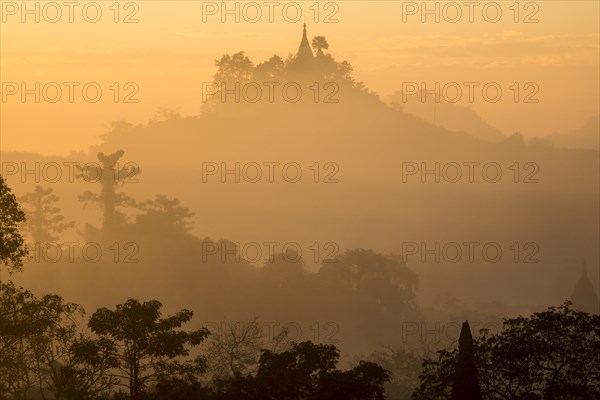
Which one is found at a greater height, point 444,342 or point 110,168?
point 110,168

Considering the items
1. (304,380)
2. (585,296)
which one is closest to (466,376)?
(304,380)

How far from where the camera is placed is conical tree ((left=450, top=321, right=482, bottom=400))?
99.6 feet

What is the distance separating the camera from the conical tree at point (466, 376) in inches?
1195

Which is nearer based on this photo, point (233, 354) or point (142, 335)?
point (142, 335)

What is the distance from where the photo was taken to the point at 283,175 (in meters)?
196

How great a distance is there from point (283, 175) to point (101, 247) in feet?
312

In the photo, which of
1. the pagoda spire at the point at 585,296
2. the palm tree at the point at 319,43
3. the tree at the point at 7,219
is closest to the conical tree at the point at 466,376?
the tree at the point at 7,219

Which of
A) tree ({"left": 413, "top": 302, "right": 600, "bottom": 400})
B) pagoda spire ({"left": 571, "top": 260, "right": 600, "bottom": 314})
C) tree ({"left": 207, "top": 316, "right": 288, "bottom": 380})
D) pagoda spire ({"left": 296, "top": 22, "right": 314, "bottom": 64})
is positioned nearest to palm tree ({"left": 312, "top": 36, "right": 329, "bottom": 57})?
pagoda spire ({"left": 296, "top": 22, "right": 314, "bottom": 64})

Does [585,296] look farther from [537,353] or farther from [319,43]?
[537,353]

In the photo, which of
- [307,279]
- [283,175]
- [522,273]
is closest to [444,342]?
[307,279]

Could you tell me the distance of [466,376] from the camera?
99.8ft

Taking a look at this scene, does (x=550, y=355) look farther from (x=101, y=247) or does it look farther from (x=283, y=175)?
(x=283, y=175)

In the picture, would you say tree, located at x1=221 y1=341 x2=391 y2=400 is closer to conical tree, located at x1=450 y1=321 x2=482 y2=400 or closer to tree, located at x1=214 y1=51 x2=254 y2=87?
conical tree, located at x1=450 y1=321 x2=482 y2=400

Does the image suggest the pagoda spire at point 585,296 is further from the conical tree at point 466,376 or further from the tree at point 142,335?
the tree at point 142,335
